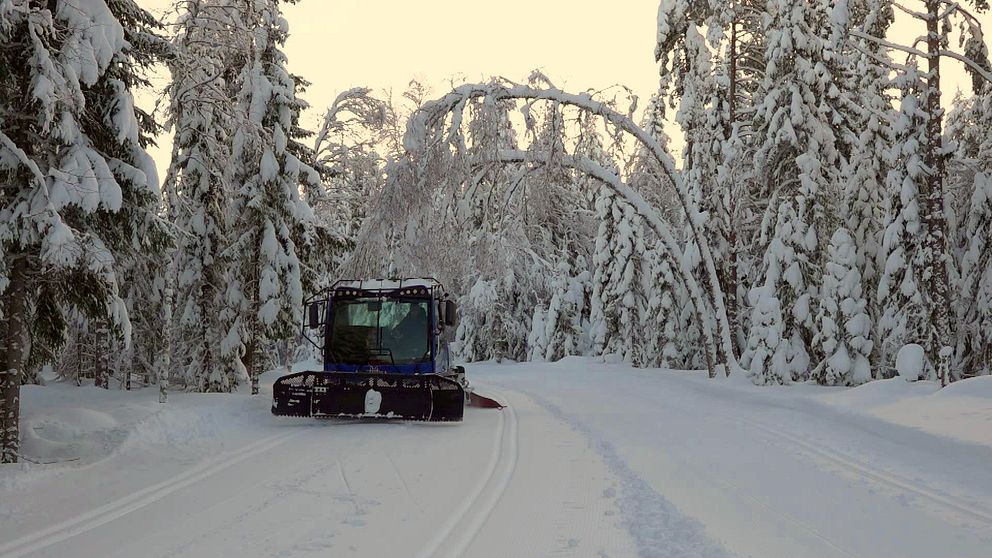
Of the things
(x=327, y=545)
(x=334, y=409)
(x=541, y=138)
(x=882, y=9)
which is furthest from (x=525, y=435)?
(x=882, y=9)

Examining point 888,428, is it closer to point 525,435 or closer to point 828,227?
point 525,435

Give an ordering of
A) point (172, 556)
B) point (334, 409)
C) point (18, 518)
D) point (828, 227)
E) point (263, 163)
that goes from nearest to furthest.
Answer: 1. point (172, 556)
2. point (18, 518)
3. point (334, 409)
4. point (263, 163)
5. point (828, 227)

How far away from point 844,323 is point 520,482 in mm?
16335

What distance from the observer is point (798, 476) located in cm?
893

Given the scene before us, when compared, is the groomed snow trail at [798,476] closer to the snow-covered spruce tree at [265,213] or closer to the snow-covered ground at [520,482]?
the snow-covered ground at [520,482]

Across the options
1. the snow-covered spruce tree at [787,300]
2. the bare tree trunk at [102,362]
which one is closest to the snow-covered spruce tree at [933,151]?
the snow-covered spruce tree at [787,300]

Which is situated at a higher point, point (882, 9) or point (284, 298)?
point (882, 9)

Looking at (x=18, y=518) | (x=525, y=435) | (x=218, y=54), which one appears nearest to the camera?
(x=18, y=518)

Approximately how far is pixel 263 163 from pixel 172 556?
16481mm

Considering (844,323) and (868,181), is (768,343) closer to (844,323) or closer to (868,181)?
(844,323)

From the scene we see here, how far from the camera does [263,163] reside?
820 inches

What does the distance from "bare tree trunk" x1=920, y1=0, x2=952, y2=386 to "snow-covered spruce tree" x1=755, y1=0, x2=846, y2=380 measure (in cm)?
349

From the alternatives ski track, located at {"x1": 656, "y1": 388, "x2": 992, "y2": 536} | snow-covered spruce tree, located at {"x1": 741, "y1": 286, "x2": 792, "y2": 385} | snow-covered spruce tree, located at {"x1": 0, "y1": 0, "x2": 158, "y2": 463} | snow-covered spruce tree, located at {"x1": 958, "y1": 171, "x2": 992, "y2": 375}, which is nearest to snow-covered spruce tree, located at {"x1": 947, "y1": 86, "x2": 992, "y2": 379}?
snow-covered spruce tree, located at {"x1": 958, "y1": 171, "x2": 992, "y2": 375}

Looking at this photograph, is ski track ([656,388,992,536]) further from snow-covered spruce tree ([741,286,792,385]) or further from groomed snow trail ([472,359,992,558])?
snow-covered spruce tree ([741,286,792,385])
